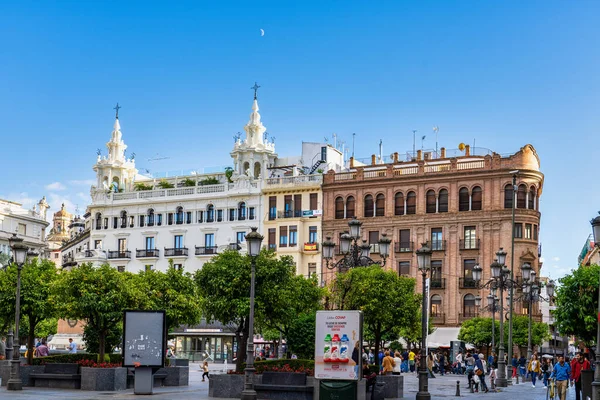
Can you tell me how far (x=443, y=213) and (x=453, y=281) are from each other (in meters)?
5.51

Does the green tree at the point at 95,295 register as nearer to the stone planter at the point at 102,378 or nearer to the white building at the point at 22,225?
the stone planter at the point at 102,378

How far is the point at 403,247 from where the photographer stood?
246 ft

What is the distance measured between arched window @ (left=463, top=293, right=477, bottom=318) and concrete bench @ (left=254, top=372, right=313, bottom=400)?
45.1 m

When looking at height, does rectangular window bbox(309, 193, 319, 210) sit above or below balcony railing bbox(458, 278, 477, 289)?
above

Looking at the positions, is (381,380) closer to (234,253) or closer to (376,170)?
(234,253)

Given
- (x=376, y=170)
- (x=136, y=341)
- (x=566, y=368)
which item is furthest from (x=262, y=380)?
(x=376, y=170)

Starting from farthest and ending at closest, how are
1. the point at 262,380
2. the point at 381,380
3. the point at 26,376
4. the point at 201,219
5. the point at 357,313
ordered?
the point at 201,219 < the point at 26,376 < the point at 381,380 < the point at 262,380 < the point at 357,313

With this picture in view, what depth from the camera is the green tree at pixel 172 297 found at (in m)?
40.3

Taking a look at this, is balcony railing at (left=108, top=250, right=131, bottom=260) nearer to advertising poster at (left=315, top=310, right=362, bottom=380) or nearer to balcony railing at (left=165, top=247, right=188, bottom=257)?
balcony railing at (left=165, top=247, right=188, bottom=257)

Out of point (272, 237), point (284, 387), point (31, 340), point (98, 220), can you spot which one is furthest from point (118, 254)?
point (284, 387)

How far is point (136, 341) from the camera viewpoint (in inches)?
1129

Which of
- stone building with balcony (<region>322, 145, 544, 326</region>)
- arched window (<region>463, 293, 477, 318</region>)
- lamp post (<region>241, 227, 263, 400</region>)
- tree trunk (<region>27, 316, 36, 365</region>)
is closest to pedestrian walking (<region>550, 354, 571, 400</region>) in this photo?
lamp post (<region>241, 227, 263, 400</region>)

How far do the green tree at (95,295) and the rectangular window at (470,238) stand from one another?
134ft

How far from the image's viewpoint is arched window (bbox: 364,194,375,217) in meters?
77.2
